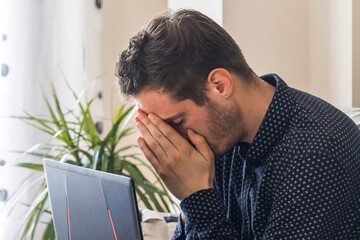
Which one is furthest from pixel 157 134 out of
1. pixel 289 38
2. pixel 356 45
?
pixel 289 38

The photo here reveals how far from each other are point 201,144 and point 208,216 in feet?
0.61

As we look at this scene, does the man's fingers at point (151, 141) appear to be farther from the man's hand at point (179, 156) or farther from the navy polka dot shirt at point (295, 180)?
the navy polka dot shirt at point (295, 180)

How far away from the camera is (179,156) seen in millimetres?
1225

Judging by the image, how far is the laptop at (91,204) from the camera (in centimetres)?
81

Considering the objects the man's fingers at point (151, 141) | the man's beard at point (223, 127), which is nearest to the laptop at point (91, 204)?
the man's fingers at point (151, 141)

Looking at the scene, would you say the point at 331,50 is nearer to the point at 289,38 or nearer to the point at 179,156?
the point at 289,38

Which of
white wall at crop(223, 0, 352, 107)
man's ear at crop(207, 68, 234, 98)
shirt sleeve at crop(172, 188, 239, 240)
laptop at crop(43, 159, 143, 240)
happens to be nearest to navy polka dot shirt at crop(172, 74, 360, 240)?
shirt sleeve at crop(172, 188, 239, 240)

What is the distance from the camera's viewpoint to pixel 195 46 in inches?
45.4

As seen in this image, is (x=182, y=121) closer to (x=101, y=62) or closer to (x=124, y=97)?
(x=124, y=97)

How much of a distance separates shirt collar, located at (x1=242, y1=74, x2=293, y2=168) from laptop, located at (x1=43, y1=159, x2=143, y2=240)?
1.45 feet

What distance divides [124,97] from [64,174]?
317mm

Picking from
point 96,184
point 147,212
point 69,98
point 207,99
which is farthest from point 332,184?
point 69,98

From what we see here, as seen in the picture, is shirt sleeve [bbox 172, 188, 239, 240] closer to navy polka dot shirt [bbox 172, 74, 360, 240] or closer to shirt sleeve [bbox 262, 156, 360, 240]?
navy polka dot shirt [bbox 172, 74, 360, 240]

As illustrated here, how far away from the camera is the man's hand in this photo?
1.21 metres
